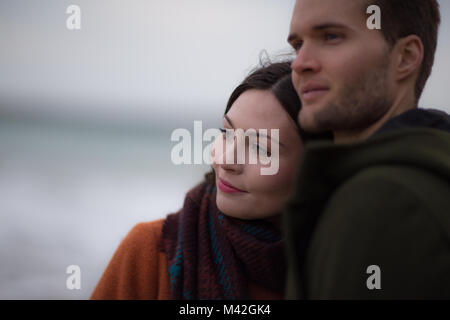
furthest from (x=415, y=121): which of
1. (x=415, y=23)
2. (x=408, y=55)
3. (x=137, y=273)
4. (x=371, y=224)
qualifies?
(x=137, y=273)

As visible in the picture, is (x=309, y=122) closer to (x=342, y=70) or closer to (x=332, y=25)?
(x=342, y=70)

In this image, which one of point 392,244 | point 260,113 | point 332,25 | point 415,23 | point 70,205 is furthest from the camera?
point 70,205

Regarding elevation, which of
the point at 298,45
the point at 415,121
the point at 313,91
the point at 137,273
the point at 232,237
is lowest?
the point at 137,273

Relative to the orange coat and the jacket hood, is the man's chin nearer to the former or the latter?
the jacket hood

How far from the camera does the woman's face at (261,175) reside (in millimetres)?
1593

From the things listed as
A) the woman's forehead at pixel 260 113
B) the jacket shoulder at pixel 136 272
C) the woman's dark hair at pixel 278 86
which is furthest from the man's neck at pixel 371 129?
the jacket shoulder at pixel 136 272

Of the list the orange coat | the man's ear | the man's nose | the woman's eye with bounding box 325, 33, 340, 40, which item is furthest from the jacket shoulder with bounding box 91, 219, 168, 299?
the man's ear

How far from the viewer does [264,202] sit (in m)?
1.61

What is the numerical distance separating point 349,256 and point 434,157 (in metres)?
0.33

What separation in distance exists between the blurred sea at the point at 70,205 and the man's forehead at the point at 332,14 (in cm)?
90

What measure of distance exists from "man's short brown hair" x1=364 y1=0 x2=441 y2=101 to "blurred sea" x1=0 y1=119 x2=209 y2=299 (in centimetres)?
103

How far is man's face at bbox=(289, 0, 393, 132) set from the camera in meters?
1.41

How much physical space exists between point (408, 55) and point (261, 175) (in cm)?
68

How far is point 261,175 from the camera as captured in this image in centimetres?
158
